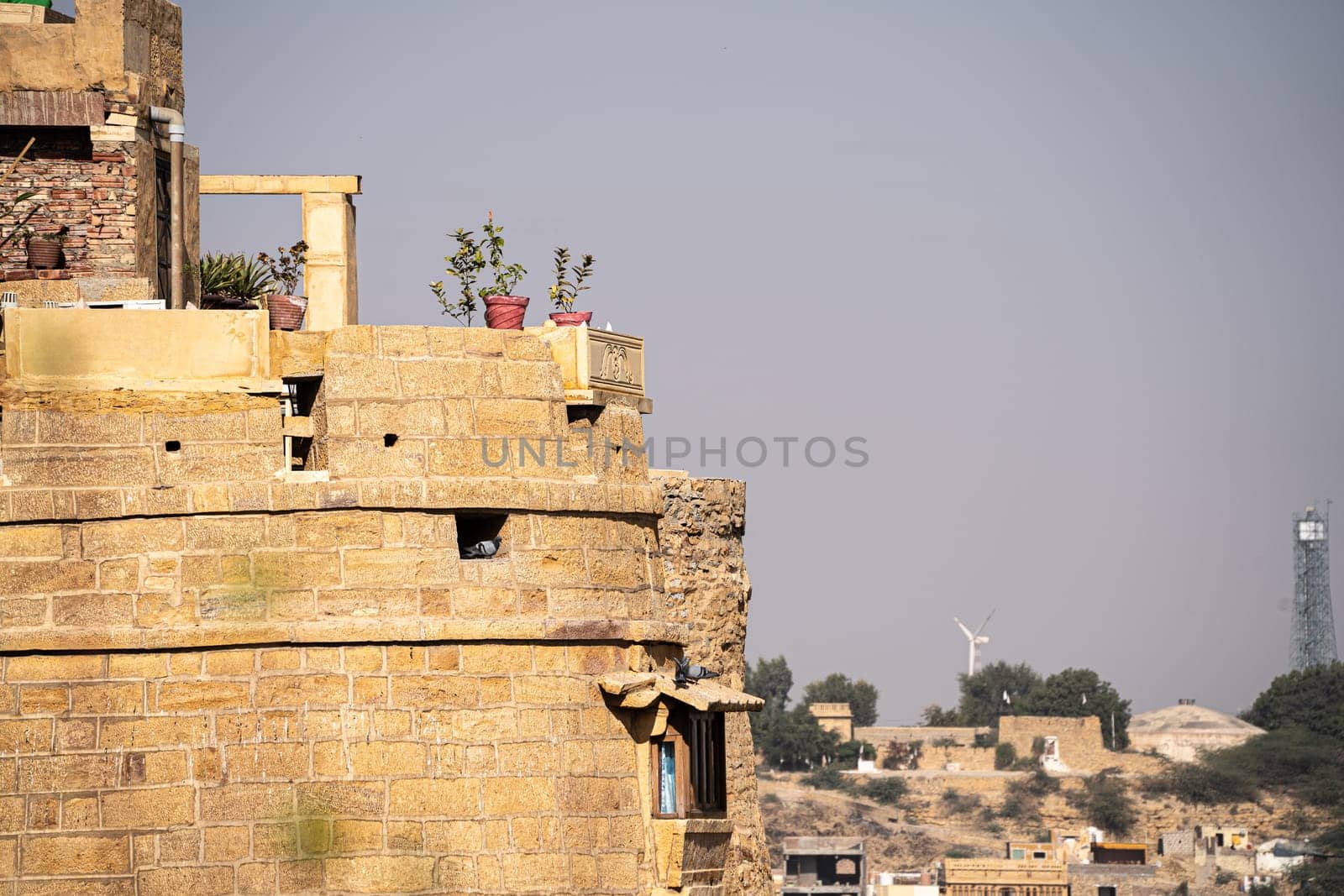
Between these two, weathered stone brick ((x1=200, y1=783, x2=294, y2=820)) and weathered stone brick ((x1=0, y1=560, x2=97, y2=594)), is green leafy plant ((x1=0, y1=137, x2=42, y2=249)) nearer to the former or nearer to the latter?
weathered stone brick ((x1=0, y1=560, x2=97, y2=594))

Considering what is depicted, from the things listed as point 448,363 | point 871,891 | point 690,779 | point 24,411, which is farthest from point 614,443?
point 871,891

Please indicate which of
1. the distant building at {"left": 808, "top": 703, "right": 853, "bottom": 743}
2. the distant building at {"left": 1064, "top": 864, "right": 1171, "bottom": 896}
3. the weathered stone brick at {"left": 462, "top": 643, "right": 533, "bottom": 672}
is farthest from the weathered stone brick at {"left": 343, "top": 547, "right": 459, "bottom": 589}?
the distant building at {"left": 808, "top": 703, "right": 853, "bottom": 743}

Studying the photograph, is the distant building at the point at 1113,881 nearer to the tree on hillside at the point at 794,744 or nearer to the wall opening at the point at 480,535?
the tree on hillside at the point at 794,744

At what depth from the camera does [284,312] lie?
1775 cm

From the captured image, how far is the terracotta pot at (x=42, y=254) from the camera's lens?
67.5ft

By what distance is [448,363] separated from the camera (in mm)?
16672

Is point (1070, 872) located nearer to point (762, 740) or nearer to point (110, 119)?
point (762, 740)

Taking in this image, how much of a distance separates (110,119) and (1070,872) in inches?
2561

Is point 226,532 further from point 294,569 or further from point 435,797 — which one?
point 435,797

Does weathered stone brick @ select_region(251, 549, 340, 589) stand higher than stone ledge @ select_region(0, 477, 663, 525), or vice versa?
stone ledge @ select_region(0, 477, 663, 525)

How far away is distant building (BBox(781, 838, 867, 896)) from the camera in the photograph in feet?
256

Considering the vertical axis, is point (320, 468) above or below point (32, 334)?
below

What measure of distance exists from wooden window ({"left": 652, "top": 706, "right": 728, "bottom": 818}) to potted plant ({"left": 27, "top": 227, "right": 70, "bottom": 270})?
24.2 ft

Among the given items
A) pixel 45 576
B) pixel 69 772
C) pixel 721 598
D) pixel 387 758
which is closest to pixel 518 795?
pixel 387 758
